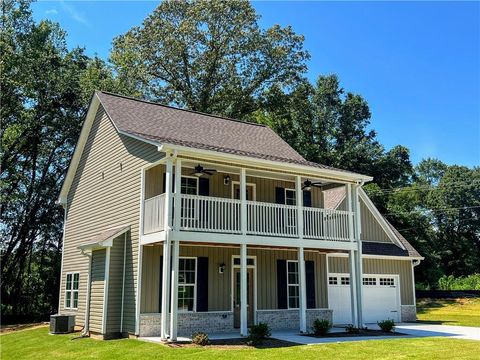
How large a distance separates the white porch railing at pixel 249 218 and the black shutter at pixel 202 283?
1.74 metres

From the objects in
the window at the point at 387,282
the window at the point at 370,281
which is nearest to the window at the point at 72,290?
the window at the point at 370,281

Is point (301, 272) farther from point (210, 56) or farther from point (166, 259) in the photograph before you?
point (210, 56)

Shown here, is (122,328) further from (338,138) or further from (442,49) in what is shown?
(338,138)

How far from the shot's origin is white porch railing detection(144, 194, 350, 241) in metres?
13.8

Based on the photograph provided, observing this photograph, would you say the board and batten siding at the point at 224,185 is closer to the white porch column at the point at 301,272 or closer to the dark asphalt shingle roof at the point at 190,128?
the dark asphalt shingle roof at the point at 190,128

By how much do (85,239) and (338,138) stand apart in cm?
2995

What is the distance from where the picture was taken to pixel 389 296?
71.9 feet

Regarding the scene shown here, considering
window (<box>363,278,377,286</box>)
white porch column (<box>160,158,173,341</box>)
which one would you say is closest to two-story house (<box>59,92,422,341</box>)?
white porch column (<box>160,158,173,341</box>)

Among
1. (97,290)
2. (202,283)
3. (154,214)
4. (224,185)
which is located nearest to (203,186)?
(224,185)

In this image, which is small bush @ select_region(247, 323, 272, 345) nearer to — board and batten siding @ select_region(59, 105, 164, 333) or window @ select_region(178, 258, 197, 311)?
window @ select_region(178, 258, 197, 311)

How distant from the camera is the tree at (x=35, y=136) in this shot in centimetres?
2702

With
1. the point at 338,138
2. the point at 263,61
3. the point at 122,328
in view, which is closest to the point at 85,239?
the point at 122,328

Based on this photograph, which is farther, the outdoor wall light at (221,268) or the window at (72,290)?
the window at (72,290)

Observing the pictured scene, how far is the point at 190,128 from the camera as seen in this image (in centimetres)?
1828
